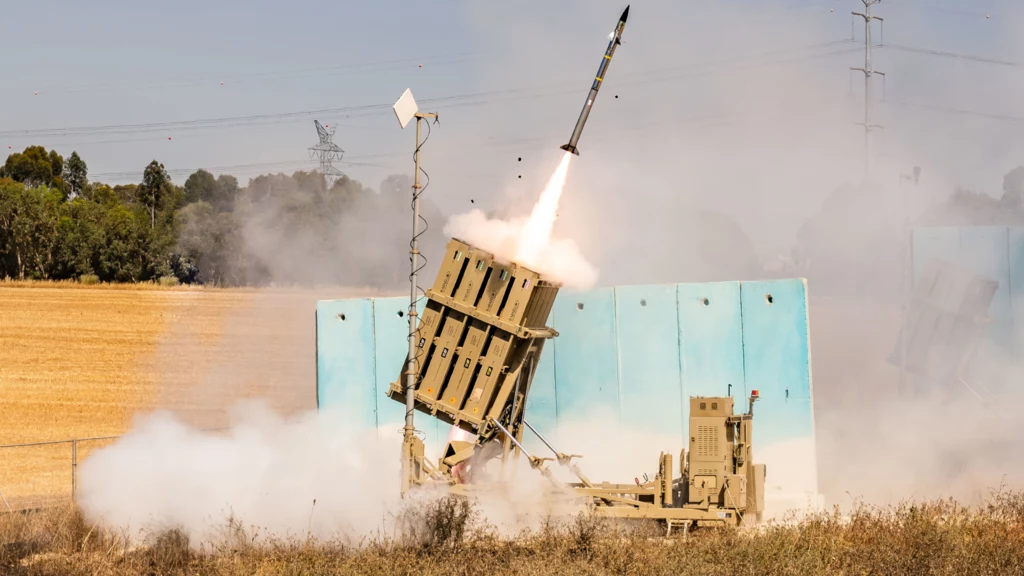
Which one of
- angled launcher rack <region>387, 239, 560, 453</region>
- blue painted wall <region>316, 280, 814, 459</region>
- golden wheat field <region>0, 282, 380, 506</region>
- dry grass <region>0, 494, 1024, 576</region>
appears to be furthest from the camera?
golden wheat field <region>0, 282, 380, 506</region>

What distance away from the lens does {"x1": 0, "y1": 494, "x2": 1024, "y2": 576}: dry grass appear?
45.1 feet

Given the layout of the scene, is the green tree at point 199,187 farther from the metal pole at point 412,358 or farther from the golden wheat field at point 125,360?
the metal pole at point 412,358

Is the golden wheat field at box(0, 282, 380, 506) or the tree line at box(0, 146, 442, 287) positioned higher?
the tree line at box(0, 146, 442, 287)

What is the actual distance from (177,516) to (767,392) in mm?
10297

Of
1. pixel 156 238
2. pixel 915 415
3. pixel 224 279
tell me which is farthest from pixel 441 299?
pixel 156 238

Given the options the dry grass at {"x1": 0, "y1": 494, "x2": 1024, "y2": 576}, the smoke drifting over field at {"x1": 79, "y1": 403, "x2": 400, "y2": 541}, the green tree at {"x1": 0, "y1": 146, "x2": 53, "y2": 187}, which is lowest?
the dry grass at {"x1": 0, "y1": 494, "x2": 1024, "y2": 576}

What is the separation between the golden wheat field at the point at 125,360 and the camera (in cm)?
Answer: 2917

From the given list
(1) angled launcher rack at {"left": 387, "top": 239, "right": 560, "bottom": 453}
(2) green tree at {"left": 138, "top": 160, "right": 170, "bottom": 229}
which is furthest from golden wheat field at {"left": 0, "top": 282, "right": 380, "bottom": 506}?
(2) green tree at {"left": 138, "top": 160, "right": 170, "bottom": 229}

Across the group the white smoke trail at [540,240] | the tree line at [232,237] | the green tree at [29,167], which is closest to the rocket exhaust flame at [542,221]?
the white smoke trail at [540,240]

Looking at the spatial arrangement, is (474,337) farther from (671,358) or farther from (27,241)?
(27,241)

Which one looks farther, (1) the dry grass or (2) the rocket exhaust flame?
(2) the rocket exhaust flame

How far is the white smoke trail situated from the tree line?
9426 mm

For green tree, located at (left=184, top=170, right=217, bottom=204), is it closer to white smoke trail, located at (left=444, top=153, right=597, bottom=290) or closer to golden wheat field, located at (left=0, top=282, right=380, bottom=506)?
golden wheat field, located at (left=0, top=282, right=380, bottom=506)

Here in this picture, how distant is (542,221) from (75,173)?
108654 millimetres
